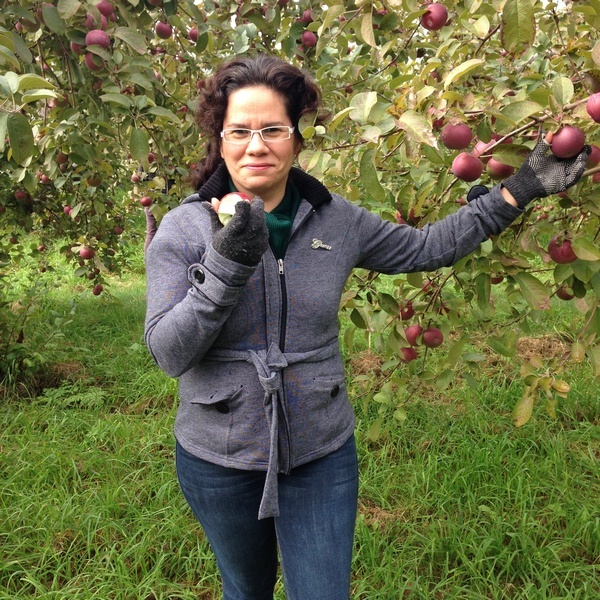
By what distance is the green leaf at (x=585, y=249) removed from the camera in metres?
1.15

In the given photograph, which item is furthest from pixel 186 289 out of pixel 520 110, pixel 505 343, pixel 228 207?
pixel 505 343

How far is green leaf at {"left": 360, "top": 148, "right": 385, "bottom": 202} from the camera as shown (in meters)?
1.08

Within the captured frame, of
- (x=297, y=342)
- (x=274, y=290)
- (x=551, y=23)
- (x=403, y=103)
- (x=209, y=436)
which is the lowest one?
(x=209, y=436)

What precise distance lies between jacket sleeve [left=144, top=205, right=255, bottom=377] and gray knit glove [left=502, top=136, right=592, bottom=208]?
1.69 ft

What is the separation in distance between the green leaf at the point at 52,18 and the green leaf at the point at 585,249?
1281 millimetres

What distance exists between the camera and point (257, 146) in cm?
110

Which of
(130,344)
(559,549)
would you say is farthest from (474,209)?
(130,344)

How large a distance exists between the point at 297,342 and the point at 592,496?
1597 millimetres

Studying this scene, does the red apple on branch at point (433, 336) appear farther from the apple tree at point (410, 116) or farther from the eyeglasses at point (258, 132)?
the eyeglasses at point (258, 132)

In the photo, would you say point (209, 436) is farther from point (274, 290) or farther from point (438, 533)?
point (438, 533)

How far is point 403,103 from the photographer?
103cm

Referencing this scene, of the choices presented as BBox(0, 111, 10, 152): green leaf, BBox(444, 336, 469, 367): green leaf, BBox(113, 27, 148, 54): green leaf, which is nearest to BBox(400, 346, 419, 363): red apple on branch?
BBox(444, 336, 469, 367): green leaf

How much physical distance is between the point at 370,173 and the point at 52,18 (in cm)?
93

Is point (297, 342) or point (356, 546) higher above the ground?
point (297, 342)
